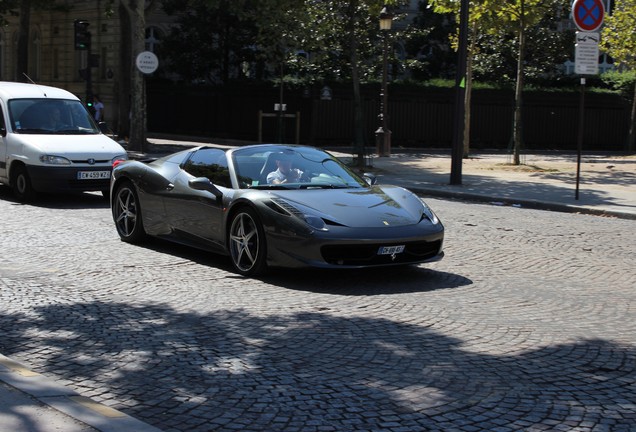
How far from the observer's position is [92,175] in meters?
15.1

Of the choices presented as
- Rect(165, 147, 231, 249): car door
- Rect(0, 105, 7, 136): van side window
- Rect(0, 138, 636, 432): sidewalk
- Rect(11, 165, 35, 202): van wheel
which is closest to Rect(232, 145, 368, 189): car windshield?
Rect(165, 147, 231, 249): car door

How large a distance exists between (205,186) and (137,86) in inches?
819

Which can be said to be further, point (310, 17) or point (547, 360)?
point (310, 17)

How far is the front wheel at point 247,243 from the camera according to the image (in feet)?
29.6

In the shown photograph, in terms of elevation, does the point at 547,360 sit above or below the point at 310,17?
below

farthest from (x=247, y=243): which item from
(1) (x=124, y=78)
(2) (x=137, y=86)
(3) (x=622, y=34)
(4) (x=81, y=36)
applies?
(1) (x=124, y=78)

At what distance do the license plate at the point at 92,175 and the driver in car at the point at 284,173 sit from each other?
233 inches

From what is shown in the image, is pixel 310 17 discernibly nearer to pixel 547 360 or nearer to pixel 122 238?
pixel 122 238

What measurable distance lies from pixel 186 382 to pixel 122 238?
5.97 meters

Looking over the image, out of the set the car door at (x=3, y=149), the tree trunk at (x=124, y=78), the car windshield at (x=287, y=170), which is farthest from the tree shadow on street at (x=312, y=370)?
the tree trunk at (x=124, y=78)

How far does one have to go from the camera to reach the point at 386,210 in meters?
9.20

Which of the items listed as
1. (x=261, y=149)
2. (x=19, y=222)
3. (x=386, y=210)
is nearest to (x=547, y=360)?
(x=386, y=210)

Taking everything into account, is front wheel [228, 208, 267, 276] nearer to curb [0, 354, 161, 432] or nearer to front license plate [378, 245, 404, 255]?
front license plate [378, 245, 404, 255]

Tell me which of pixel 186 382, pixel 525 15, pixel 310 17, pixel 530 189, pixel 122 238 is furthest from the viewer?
pixel 310 17
